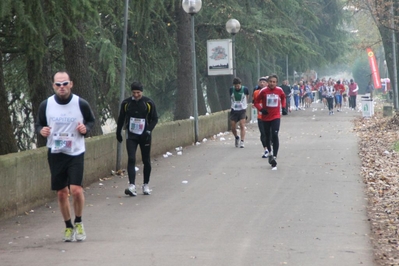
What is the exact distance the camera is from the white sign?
28969mm

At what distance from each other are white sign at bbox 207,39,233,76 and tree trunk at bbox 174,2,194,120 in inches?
104

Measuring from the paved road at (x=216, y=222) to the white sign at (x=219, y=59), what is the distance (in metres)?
10.3

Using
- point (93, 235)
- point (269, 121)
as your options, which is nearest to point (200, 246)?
point (93, 235)

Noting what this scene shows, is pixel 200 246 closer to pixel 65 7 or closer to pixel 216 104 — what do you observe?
pixel 65 7

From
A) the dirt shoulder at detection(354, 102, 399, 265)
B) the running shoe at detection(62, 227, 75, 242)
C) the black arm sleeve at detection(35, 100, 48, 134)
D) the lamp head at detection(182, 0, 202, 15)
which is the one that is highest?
the lamp head at detection(182, 0, 202, 15)

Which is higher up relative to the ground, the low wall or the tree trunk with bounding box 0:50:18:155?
the tree trunk with bounding box 0:50:18:155

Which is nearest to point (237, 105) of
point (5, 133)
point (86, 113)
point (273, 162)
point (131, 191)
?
point (273, 162)

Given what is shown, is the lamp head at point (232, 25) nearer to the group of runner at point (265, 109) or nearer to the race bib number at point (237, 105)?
the group of runner at point (265, 109)

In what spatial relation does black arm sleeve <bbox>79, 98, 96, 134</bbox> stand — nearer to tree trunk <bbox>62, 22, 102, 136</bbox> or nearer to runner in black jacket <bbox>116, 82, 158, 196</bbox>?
Result: runner in black jacket <bbox>116, 82, 158, 196</bbox>

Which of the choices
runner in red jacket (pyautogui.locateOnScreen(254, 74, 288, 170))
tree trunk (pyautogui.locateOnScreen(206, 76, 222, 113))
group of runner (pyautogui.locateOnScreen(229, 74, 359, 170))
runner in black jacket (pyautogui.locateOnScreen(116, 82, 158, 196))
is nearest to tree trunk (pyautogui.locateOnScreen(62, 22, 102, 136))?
group of runner (pyautogui.locateOnScreen(229, 74, 359, 170))

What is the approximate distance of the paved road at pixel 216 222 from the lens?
28.8 ft

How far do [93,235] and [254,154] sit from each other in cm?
1163

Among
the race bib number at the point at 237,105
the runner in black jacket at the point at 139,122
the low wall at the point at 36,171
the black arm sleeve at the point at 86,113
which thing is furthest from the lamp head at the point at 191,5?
the black arm sleeve at the point at 86,113

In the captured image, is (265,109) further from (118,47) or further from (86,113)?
(118,47)
